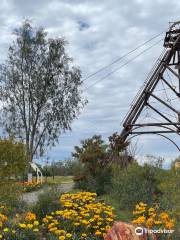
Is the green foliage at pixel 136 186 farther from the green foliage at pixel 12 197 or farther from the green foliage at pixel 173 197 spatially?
the green foliage at pixel 12 197

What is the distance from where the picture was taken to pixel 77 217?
35.7 feet

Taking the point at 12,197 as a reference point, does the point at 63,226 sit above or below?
below

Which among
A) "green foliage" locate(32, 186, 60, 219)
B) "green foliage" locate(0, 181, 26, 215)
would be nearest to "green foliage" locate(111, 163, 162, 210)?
"green foliage" locate(32, 186, 60, 219)

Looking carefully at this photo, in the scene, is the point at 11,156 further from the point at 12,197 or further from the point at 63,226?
the point at 63,226

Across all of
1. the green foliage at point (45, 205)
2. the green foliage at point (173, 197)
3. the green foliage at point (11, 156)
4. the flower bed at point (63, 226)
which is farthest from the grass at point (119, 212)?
the green foliage at point (11, 156)

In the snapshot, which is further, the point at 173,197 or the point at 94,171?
the point at 94,171

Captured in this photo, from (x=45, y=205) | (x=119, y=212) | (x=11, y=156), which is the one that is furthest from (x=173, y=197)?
(x=11, y=156)

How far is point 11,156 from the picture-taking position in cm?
1811

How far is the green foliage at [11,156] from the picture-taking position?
17609mm

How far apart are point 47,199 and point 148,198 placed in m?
4.04

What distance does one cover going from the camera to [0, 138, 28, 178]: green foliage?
17609 millimetres

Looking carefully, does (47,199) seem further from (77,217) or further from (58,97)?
(58,97)

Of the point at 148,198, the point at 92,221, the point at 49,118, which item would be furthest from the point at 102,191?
the point at 49,118

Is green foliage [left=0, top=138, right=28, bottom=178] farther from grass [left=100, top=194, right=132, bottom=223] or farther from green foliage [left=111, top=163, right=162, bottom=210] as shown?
grass [left=100, top=194, right=132, bottom=223]
